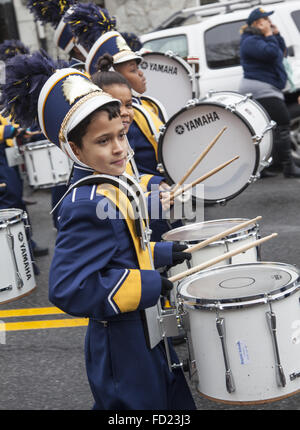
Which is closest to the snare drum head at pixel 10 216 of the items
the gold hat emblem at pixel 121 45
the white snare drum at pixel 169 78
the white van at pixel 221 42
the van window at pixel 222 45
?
the gold hat emblem at pixel 121 45

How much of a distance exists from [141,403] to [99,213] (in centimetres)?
63

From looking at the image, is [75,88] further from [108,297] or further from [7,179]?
[7,179]

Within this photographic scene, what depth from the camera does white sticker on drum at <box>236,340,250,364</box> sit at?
2338 millimetres

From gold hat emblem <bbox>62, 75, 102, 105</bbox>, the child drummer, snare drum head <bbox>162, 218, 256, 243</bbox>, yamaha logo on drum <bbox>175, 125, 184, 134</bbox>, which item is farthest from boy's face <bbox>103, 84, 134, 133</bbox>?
yamaha logo on drum <bbox>175, 125, 184, 134</bbox>

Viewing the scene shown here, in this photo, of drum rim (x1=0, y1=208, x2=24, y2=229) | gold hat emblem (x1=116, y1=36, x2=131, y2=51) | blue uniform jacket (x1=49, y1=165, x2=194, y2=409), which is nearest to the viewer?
blue uniform jacket (x1=49, y1=165, x2=194, y2=409)

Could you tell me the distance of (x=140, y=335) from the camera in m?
2.21

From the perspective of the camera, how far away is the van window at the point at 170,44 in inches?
326

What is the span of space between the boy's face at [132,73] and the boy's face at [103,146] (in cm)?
165

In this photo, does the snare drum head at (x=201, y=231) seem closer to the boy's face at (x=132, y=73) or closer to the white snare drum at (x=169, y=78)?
the boy's face at (x=132, y=73)

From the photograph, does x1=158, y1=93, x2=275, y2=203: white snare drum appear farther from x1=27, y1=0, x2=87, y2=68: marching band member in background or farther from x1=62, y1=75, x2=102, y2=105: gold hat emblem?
x1=62, y1=75, x2=102, y2=105: gold hat emblem

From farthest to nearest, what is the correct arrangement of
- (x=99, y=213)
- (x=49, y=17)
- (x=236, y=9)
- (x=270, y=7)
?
(x=236, y=9) → (x=270, y=7) → (x=49, y=17) → (x=99, y=213)

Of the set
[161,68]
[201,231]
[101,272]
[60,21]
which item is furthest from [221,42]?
[101,272]
